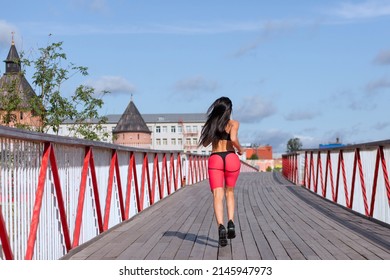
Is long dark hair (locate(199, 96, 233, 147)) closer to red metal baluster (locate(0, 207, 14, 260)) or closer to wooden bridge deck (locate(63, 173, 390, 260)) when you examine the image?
wooden bridge deck (locate(63, 173, 390, 260))

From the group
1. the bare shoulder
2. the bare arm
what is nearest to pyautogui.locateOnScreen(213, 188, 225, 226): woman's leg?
the bare arm

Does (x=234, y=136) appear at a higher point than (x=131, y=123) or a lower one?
lower

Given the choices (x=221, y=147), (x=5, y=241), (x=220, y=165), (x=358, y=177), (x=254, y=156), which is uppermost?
(x=221, y=147)

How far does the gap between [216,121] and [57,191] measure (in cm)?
197

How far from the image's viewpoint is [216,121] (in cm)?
769

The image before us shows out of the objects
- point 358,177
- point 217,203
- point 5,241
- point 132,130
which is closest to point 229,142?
point 217,203

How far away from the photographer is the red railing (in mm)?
9836

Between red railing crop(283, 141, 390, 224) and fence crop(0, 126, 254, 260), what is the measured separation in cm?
397

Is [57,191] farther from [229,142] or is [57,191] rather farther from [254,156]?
[254,156]

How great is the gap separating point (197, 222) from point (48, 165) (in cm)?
442

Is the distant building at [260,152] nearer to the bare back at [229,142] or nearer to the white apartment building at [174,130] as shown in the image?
the white apartment building at [174,130]

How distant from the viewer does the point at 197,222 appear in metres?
10.8
